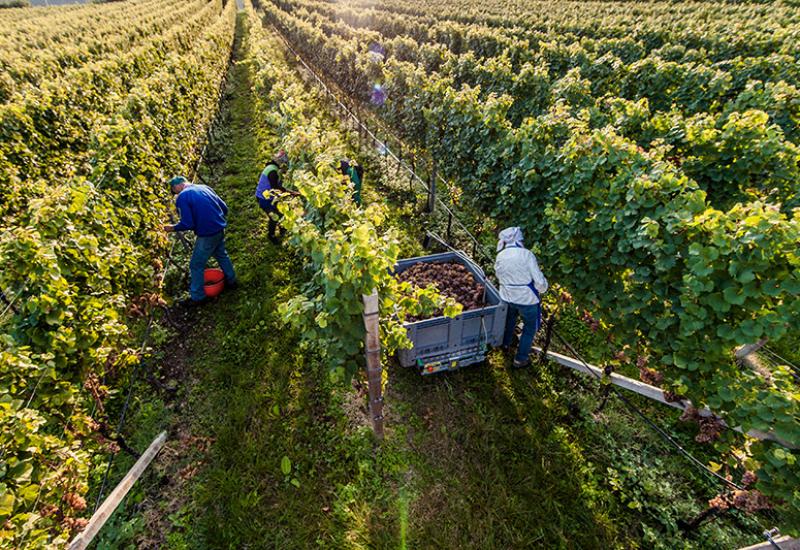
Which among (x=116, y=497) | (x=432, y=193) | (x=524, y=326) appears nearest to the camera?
(x=116, y=497)

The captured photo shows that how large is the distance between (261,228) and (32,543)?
268 inches

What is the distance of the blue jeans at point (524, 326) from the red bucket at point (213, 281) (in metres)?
4.96

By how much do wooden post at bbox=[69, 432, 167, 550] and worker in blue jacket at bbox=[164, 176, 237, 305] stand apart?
271cm

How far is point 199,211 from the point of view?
5.98 metres

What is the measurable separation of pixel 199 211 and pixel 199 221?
0.53ft

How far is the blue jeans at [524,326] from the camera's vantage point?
17.1ft

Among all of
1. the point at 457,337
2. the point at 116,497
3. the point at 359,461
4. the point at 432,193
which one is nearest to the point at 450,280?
the point at 457,337

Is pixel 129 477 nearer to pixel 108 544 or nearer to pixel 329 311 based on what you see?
pixel 108 544

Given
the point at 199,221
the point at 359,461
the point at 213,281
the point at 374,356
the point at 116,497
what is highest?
the point at 199,221

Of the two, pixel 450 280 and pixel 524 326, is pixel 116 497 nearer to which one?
pixel 450 280

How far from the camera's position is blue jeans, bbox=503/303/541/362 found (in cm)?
520

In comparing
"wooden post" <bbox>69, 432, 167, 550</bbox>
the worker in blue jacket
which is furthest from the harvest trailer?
the worker in blue jacket

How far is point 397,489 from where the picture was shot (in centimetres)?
439

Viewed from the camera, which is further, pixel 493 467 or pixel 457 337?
pixel 457 337
